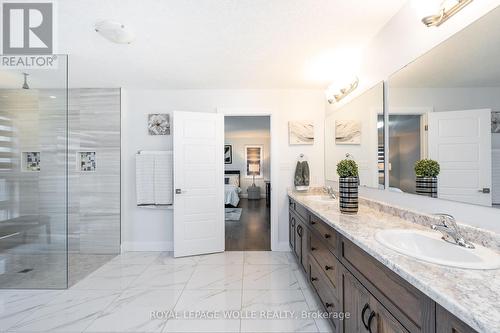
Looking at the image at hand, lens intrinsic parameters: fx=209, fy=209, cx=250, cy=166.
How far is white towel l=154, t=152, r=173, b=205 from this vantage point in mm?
2971

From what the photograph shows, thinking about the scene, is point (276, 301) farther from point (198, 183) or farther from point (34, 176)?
point (34, 176)

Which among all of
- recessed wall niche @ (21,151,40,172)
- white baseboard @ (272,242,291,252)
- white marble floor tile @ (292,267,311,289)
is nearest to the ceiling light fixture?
recessed wall niche @ (21,151,40,172)

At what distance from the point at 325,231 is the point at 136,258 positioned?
8.34 ft

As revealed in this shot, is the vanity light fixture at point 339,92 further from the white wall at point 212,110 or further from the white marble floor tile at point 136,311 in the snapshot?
the white marble floor tile at point 136,311

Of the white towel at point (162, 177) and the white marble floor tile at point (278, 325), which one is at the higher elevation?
the white towel at point (162, 177)

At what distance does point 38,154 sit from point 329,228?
330cm

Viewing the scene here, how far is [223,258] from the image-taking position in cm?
278

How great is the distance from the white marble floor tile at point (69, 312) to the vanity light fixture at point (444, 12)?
123 inches

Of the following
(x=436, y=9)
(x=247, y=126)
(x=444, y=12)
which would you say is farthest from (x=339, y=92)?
(x=247, y=126)

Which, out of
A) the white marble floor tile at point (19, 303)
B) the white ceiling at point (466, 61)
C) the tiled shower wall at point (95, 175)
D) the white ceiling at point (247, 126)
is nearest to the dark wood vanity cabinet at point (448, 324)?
the white ceiling at point (466, 61)

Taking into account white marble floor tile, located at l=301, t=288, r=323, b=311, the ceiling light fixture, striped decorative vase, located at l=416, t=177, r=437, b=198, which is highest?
the ceiling light fixture

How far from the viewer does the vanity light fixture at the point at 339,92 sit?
223 centimetres

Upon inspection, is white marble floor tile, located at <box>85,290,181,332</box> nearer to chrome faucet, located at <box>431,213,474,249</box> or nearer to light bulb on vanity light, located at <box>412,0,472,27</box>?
chrome faucet, located at <box>431,213,474,249</box>

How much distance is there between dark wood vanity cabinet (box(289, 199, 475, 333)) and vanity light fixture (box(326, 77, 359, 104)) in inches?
58.1
